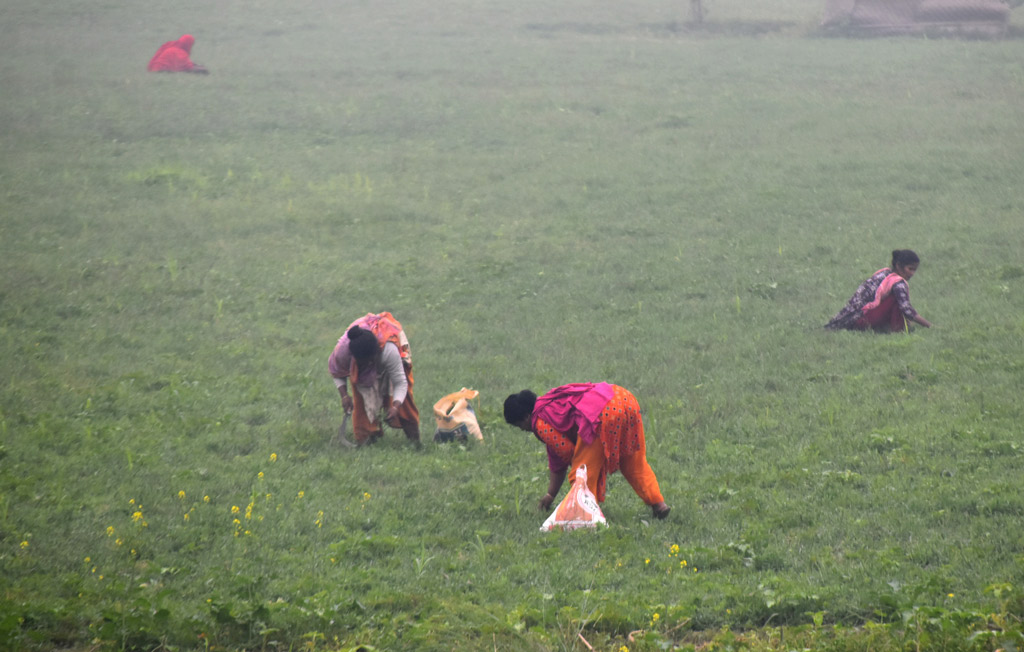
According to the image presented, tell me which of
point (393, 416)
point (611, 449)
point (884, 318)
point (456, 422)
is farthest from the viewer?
point (884, 318)

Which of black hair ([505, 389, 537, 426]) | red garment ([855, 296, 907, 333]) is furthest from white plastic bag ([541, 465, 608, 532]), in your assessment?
red garment ([855, 296, 907, 333])

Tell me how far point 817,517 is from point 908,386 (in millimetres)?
3870

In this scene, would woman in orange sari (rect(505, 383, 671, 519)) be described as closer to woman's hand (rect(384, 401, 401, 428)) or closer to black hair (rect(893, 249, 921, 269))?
woman's hand (rect(384, 401, 401, 428))

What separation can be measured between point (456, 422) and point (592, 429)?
2.92 metres

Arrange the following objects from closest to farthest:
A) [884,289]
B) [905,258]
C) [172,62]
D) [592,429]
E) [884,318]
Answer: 1. [592,429]
2. [905,258]
3. [884,289]
4. [884,318]
5. [172,62]

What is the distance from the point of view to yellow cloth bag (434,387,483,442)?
31.9 feet

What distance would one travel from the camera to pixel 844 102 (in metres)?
26.4

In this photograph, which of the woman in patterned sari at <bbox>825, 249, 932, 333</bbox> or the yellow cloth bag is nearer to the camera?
the yellow cloth bag

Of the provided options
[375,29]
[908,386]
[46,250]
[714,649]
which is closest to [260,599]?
[714,649]

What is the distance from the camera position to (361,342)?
9.12 meters

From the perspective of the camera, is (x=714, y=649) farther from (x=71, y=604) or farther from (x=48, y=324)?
(x=48, y=324)

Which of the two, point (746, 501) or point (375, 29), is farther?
point (375, 29)

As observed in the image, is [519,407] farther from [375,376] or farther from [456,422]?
[375,376]

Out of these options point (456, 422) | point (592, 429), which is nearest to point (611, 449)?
point (592, 429)
